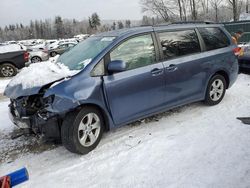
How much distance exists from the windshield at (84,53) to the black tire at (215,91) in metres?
2.24

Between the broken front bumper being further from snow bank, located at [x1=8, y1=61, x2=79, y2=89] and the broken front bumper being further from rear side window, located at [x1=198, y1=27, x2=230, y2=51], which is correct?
rear side window, located at [x1=198, y1=27, x2=230, y2=51]

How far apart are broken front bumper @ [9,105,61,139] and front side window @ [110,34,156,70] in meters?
1.24

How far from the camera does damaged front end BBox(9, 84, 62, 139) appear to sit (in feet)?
12.6

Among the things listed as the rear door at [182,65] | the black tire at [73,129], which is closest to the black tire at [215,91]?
the rear door at [182,65]

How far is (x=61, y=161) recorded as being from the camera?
394cm

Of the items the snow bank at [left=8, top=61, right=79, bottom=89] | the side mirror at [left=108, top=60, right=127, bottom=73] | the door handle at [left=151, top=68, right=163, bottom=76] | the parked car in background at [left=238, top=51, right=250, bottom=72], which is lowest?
the parked car in background at [left=238, top=51, right=250, bottom=72]

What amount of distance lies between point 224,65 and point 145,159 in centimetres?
286

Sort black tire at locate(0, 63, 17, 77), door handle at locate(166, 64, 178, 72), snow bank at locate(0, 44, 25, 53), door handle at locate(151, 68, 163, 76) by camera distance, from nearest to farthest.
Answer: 1. door handle at locate(151, 68, 163, 76)
2. door handle at locate(166, 64, 178, 72)
3. black tire at locate(0, 63, 17, 77)
4. snow bank at locate(0, 44, 25, 53)

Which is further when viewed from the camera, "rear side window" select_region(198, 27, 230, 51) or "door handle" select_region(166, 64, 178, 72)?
"rear side window" select_region(198, 27, 230, 51)

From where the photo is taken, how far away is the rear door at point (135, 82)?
4117mm

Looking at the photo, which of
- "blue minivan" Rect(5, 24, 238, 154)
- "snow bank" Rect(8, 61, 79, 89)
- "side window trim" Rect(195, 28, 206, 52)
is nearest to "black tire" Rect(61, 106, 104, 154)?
"blue minivan" Rect(5, 24, 238, 154)

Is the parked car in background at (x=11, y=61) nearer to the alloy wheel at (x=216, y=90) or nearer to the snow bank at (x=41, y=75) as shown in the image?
the snow bank at (x=41, y=75)

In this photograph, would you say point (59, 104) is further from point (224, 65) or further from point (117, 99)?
point (224, 65)

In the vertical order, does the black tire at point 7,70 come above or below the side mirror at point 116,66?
below
